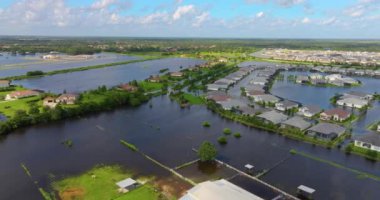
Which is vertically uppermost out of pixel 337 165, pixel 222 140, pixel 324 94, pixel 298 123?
pixel 298 123

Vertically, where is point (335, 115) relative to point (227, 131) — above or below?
above

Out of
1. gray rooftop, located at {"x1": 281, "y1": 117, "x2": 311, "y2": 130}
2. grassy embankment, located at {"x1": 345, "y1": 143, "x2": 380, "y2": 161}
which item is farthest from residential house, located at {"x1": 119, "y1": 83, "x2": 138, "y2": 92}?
grassy embankment, located at {"x1": 345, "y1": 143, "x2": 380, "y2": 161}

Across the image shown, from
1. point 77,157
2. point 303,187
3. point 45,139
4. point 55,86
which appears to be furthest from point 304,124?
point 55,86

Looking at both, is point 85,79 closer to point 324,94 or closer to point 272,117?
point 272,117

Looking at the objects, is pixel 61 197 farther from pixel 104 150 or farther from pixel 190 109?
pixel 190 109

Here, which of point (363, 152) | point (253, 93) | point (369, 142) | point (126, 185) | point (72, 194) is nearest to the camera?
point (72, 194)

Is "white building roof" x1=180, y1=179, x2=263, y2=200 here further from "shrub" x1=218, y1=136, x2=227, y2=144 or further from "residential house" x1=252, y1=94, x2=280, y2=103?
"residential house" x1=252, y1=94, x2=280, y2=103

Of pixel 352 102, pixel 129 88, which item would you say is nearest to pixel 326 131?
pixel 352 102
